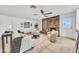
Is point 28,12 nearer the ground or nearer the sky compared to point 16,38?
nearer the sky

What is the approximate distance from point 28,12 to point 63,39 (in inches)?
37.1

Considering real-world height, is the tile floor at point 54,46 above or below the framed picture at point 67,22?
below

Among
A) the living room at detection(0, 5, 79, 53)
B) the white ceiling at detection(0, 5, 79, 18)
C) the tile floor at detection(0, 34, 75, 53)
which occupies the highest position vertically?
the white ceiling at detection(0, 5, 79, 18)

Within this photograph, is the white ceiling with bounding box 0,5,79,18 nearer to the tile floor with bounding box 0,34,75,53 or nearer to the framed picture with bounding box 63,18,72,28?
the framed picture with bounding box 63,18,72,28

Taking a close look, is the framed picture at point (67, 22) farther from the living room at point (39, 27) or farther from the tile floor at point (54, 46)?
the tile floor at point (54, 46)

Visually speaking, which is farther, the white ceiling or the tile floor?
the tile floor

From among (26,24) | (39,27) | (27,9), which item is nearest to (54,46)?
(39,27)

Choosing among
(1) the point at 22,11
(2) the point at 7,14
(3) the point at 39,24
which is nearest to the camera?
(2) the point at 7,14

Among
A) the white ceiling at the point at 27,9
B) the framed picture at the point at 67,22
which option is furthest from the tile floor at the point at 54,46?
the white ceiling at the point at 27,9

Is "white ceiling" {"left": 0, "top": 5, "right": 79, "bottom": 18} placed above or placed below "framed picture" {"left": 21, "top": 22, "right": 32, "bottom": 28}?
above

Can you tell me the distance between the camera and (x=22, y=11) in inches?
74.7

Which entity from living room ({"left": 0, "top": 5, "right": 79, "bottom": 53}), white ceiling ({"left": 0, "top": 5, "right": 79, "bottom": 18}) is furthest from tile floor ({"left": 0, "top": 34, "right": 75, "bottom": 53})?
white ceiling ({"left": 0, "top": 5, "right": 79, "bottom": 18})
